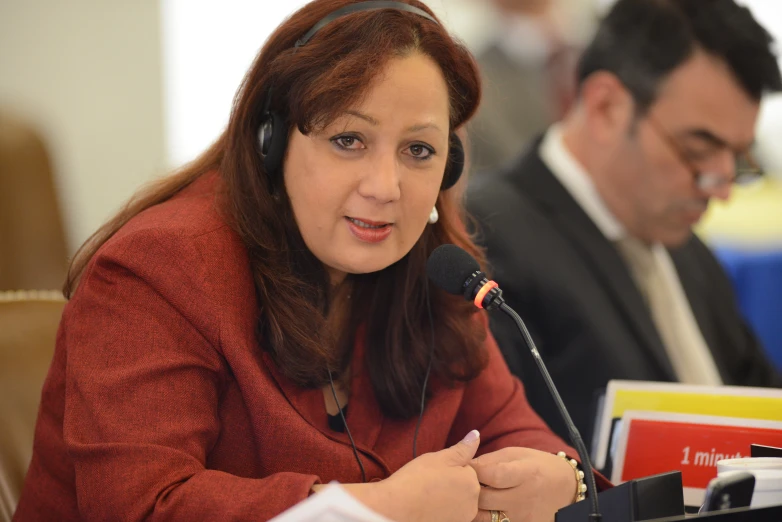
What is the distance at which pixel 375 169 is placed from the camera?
1022 millimetres

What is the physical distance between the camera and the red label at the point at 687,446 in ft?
3.74

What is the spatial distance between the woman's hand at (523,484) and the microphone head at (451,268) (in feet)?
0.66

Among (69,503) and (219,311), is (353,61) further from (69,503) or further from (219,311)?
(69,503)

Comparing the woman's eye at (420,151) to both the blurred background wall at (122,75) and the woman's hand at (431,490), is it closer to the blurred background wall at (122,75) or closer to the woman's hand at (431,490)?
the woman's hand at (431,490)

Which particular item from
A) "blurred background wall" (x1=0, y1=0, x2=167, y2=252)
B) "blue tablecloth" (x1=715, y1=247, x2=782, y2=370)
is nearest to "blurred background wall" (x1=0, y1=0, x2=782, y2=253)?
"blurred background wall" (x1=0, y1=0, x2=167, y2=252)

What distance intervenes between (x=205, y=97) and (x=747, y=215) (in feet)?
6.80

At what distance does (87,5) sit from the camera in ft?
9.78

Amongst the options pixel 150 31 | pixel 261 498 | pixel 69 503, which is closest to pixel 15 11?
pixel 150 31

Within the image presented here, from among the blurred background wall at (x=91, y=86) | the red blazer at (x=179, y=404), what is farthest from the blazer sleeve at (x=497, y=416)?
the blurred background wall at (x=91, y=86)

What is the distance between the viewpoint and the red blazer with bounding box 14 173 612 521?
878 millimetres

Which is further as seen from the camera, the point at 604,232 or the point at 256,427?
the point at 604,232

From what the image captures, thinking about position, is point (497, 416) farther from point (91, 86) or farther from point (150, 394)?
point (91, 86)

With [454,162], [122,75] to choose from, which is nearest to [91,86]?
[122,75]

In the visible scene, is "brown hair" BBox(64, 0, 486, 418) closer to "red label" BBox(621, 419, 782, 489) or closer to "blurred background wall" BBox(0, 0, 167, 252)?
"red label" BBox(621, 419, 782, 489)
